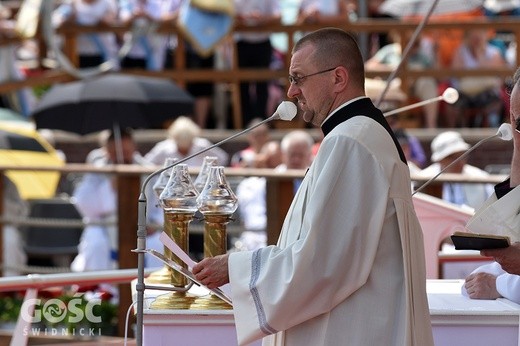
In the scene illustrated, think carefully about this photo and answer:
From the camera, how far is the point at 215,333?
5008 mm

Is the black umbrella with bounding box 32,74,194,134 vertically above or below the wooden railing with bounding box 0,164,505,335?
above

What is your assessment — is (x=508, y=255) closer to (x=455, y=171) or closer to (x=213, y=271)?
(x=213, y=271)

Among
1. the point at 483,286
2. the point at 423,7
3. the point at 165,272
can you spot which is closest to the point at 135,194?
the point at 165,272

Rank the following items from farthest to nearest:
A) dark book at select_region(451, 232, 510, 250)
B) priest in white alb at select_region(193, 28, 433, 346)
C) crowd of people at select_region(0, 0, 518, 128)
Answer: crowd of people at select_region(0, 0, 518, 128)
dark book at select_region(451, 232, 510, 250)
priest in white alb at select_region(193, 28, 433, 346)

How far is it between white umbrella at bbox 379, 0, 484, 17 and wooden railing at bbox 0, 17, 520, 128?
1.34ft

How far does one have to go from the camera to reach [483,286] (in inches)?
201

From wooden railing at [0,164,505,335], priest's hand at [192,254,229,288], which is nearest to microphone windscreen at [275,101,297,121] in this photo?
priest's hand at [192,254,229,288]

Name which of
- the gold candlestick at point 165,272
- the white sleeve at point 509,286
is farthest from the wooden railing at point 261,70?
the white sleeve at point 509,286

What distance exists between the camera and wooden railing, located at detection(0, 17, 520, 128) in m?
13.9

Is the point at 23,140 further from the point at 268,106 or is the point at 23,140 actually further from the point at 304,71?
the point at 304,71

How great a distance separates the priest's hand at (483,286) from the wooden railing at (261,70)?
869 centimetres

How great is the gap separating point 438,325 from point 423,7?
400 inches

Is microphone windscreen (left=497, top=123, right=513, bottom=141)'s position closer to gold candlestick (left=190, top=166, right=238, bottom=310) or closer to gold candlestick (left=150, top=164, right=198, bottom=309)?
gold candlestick (left=190, top=166, right=238, bottom=310)

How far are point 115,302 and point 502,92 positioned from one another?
6.36 m
